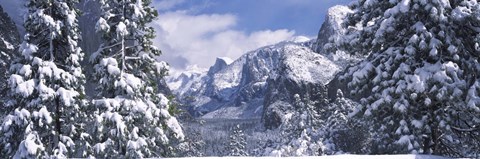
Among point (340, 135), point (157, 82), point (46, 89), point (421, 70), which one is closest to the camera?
point (421, 70)

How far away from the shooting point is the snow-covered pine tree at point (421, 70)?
13.5 metres

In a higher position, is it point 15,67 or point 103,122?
point 15,67

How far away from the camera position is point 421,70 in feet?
45.5

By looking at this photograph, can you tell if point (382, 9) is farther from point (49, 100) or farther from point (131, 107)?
point (49, 100)

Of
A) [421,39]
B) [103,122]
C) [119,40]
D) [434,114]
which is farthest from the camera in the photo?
[119,40]

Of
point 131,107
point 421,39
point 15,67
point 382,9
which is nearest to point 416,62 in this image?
point 421,39

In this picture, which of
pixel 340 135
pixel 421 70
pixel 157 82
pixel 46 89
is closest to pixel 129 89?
pixel 46 89

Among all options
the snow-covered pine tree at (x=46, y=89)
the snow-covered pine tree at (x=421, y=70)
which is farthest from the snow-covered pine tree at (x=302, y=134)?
the snow-covered pine tree at (x=421, y=70)

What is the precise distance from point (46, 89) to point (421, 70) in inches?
507

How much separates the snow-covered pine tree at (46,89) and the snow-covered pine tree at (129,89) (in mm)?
1065

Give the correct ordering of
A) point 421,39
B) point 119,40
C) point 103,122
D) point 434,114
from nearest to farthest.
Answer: point 421,39
point 434,114
point 103,122
point 119,40

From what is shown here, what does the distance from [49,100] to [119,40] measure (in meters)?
3.64

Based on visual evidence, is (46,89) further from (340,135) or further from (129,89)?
(340,135)

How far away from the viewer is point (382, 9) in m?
15.5
